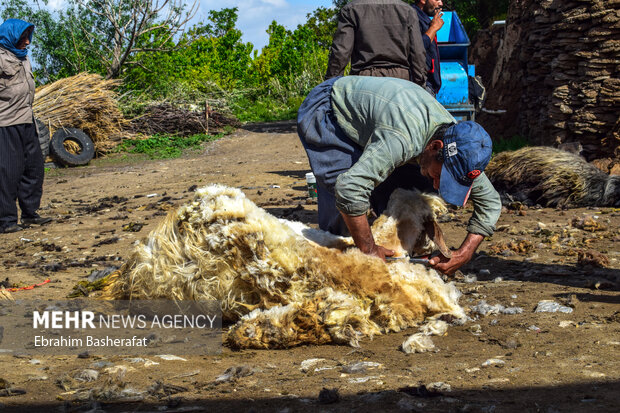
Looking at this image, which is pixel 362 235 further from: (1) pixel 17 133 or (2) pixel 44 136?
(2) pixel 44 136

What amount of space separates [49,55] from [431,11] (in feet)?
58.0

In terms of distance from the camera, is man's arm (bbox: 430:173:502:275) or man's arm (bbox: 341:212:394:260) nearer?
man's arm (bbox: 341:212:394:260)

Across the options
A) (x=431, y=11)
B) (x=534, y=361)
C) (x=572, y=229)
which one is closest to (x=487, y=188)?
(x=534, y=361)

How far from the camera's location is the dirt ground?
240 cm

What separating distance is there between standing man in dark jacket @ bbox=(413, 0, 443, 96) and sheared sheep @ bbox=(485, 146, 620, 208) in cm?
187

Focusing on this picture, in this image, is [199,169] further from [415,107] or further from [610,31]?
[415,107]

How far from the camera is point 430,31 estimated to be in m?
5.85

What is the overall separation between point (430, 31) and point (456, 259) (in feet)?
9.95

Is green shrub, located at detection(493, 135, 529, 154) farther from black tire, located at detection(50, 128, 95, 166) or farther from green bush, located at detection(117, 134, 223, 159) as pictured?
black tire, located at detection(50, 128, 95, 166)

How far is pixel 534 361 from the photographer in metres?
2.77

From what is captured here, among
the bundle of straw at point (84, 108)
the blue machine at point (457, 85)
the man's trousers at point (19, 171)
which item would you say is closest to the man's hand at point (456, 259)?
the blue machine at point (457, 85)

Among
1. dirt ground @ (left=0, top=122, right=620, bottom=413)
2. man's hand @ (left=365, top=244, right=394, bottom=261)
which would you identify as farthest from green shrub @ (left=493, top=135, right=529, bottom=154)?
man's hand @ (left=365, top=244, right=394, bottom=261)

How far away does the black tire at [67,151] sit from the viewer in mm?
13250

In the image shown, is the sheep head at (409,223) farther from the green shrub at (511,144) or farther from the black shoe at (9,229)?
the green shrub at (511,144)
